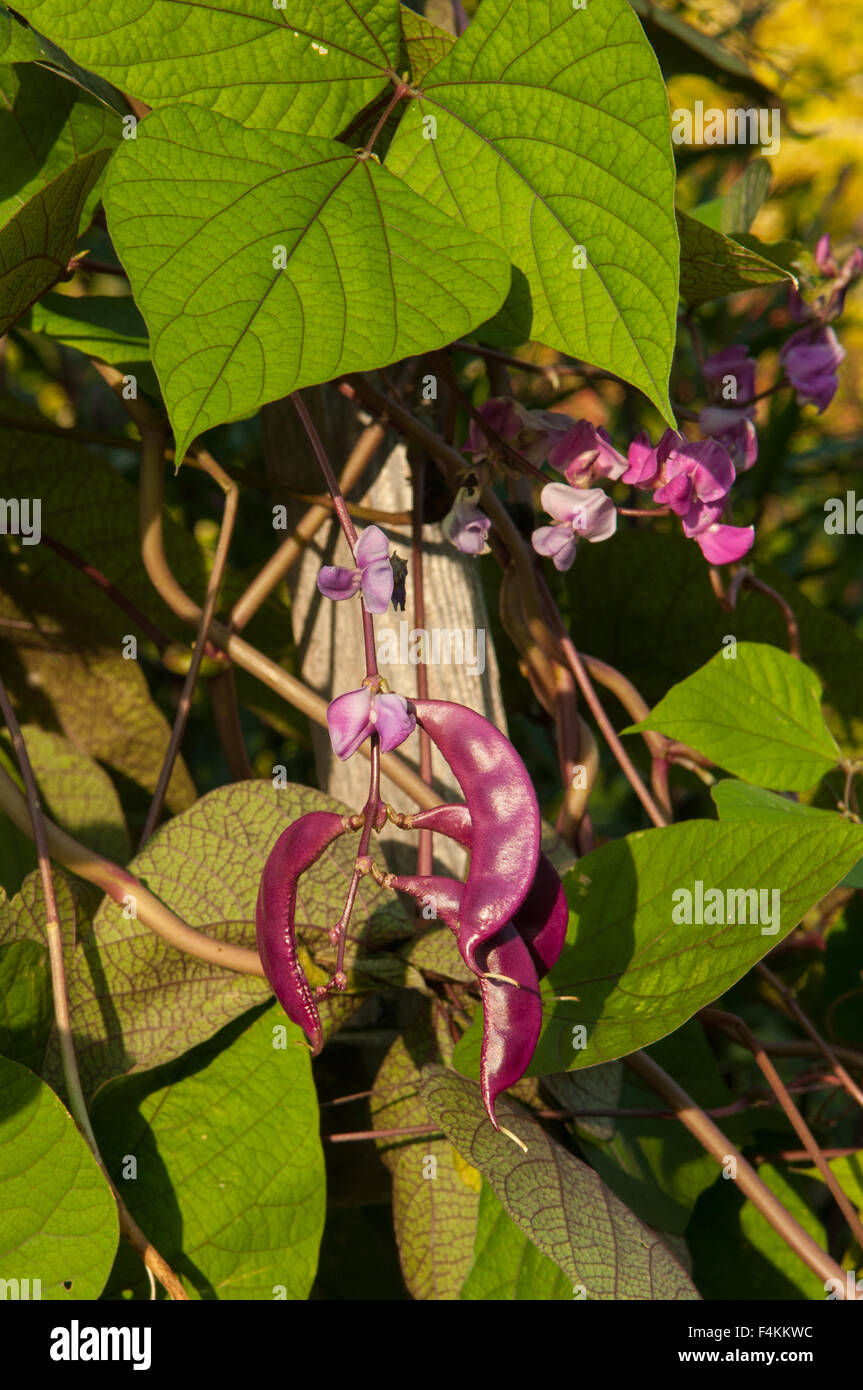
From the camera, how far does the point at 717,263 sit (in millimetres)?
394

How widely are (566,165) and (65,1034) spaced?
329mm

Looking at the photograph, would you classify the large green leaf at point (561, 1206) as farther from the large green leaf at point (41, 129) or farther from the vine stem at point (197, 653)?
the large green leaf at point (41, 129)

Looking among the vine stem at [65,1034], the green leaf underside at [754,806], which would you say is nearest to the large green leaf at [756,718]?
the green leaf underside at [754,806]

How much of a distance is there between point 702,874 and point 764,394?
283 millimetres

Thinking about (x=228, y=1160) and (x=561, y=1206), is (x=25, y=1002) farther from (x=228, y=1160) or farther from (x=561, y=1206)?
(x=561, y=1206)

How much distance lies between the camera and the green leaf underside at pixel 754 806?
414 millimetres

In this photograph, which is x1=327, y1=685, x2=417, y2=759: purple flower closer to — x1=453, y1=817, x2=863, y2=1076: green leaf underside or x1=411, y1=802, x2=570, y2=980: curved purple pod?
x1=411, y1=802, x2=570, y2=980: curved purple pod

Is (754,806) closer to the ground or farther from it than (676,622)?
closer to the ground

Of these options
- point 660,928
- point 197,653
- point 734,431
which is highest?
point 734,431

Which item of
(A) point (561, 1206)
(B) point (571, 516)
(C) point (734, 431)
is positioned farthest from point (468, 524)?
(A) point (561, 1206)

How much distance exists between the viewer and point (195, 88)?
13.7 inches

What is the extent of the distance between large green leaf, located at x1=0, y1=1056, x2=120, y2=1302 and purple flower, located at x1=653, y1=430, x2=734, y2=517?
0.32m

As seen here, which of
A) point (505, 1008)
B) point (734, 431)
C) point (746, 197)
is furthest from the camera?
point (746, 197)
